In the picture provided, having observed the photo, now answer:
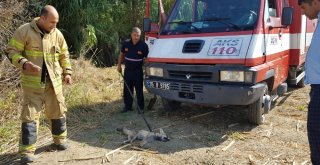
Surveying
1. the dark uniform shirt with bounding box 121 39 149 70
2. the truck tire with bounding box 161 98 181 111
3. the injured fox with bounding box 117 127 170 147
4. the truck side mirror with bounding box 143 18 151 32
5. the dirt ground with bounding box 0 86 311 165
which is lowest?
the dirt ground with bounding box 0 86 311 165

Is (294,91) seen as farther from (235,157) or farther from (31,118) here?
Answer: (31,118)

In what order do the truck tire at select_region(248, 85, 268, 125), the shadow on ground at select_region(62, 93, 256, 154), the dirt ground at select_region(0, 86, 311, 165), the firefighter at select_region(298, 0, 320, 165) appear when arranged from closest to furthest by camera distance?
the firefighter at select_region(298, 0, 320, 165)
the dirt ground at select_region(0, 86, 311, 165)
the shadow on ground at select_region(62, 93, 256, 154)
the truck tire at select_region(248, 85, 268, 125)

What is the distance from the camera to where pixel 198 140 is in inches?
216

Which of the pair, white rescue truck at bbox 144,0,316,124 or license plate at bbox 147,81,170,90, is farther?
license plate at bbox 147,81,170,90

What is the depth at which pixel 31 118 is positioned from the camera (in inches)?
177

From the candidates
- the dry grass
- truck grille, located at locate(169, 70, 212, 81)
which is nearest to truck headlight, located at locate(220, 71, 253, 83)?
truck grille, located at locate(169, 70, 212, 81)

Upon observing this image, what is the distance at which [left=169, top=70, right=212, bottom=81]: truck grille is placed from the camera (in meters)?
Answer: 5.48

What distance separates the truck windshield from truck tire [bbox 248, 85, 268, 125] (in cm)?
108

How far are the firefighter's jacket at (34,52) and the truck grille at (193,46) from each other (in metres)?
1.93

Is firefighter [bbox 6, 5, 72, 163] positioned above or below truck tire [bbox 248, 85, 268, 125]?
above

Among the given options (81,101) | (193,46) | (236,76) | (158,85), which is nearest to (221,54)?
(236,76)

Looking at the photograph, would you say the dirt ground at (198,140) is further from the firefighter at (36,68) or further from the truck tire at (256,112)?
the firefighter at (36,68)

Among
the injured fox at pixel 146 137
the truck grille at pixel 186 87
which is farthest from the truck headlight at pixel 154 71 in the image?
the injured fox at pixel 146 137

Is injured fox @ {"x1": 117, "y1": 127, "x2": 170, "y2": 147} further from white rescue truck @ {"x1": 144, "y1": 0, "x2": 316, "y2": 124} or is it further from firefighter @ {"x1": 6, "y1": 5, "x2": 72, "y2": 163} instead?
firefighter @ {"x1": 6, "y1": 5, "x2": 72, "y2": 163}
